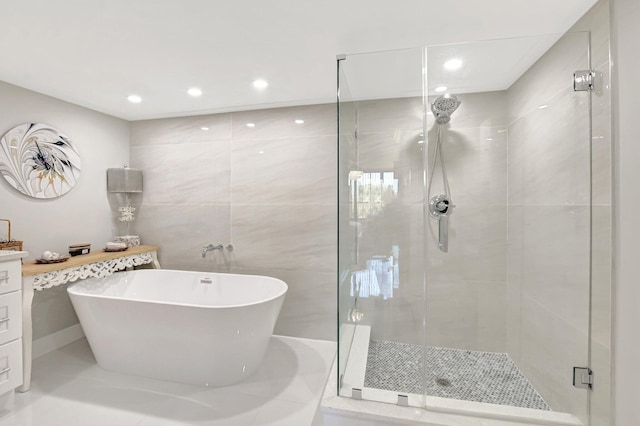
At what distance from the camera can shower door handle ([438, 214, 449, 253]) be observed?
1883 millimetres

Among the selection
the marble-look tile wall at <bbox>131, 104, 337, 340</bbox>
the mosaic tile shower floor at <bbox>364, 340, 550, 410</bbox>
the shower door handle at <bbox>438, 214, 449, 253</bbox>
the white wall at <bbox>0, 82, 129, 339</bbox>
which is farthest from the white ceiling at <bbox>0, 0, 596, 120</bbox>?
the mosaic tile shower floor at <bbox>364, 340, 550, 410</bbox>

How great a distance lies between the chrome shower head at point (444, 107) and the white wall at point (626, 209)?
73 cm

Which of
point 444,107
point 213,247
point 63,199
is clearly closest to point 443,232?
point 444,107

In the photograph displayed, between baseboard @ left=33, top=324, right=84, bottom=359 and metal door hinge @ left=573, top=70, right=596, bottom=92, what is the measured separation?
14.3 feet

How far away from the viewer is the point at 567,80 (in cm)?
153

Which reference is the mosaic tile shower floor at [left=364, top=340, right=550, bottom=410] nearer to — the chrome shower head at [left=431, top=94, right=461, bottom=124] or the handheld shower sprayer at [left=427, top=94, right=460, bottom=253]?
the handheld shower sprayer at [left=427, top=94, right=460, bottom=253]

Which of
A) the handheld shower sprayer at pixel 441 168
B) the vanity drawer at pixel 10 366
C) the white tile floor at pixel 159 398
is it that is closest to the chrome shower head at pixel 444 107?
the handheld shower sprayer at pixel 441 168

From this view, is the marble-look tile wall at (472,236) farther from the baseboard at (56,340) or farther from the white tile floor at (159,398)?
the baseboard at (56,340)

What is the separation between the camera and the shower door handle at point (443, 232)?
1883 mm

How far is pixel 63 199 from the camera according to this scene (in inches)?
103

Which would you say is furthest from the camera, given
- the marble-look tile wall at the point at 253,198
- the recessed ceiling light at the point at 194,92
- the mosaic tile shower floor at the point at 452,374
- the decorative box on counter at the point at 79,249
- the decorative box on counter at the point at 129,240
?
the decorative box on counter at the point at 129,240

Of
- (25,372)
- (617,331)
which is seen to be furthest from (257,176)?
(617,331)

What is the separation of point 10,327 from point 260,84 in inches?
97.4

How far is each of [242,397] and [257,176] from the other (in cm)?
193
